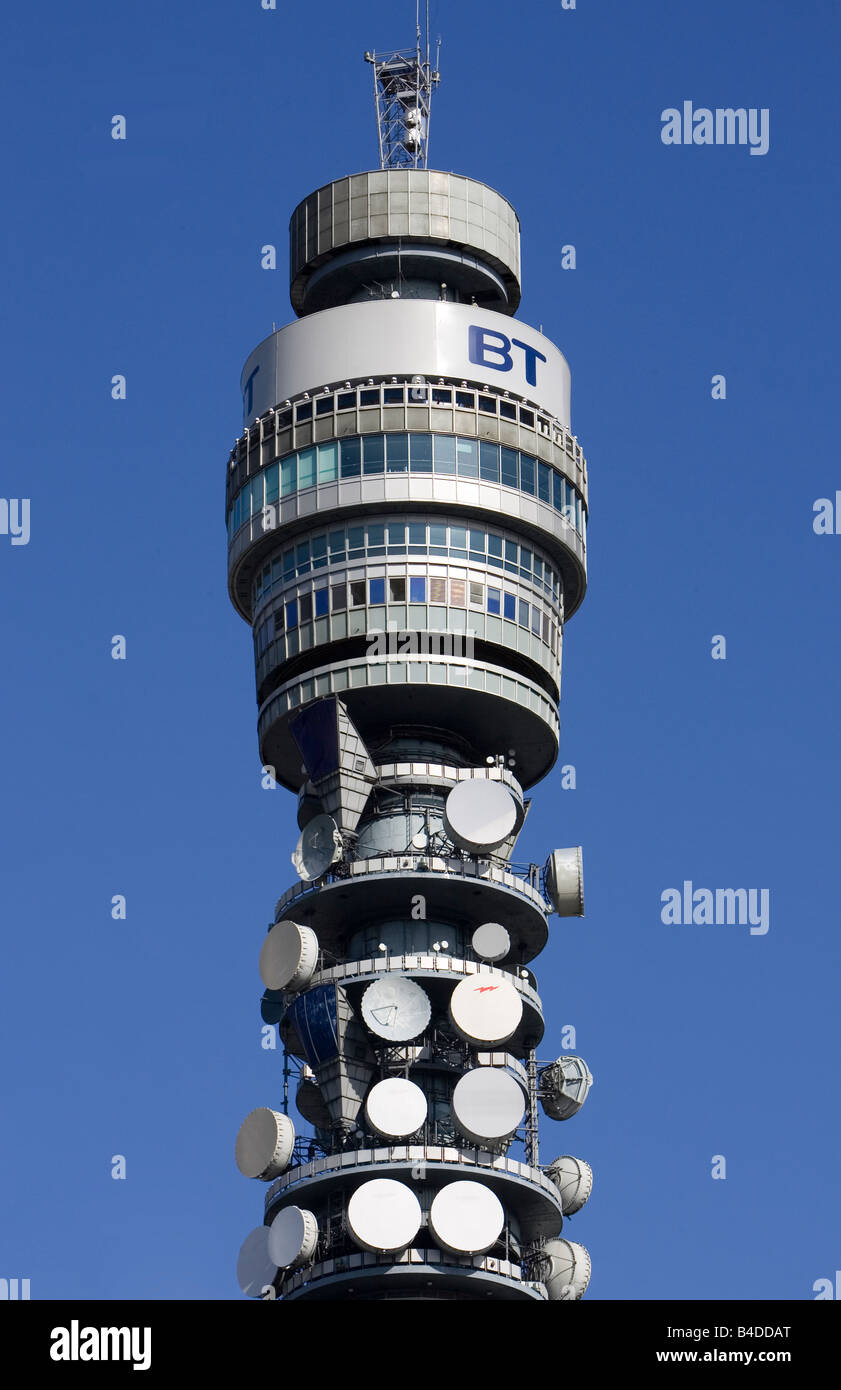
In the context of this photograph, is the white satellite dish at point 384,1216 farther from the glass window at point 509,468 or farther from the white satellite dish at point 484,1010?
the glass window at point 509,468

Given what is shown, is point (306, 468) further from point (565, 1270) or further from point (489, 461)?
point (565, 1270)

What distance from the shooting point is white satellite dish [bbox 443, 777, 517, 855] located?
118688 mm

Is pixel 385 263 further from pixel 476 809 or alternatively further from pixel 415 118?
pixel 476 809

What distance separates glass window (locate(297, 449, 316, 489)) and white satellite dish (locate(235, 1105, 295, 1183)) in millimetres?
30450

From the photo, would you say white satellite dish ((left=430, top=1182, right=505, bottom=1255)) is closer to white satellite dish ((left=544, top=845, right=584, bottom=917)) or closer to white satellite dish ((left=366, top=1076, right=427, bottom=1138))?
white satellite dish ((left=366, top=1076, right=427, bottom=1138))

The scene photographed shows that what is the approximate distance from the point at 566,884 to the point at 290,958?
44.6ft

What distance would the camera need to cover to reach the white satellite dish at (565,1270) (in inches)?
4611

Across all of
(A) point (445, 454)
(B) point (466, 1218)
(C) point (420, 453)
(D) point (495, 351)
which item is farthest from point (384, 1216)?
(D) point (495, 351)

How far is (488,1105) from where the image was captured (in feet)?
371

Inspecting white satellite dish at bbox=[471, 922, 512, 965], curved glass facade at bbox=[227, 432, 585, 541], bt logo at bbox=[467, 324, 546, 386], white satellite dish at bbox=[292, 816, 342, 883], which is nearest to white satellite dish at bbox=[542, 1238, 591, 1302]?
white satellite dish at bbox=[471, 922, 512, 965]

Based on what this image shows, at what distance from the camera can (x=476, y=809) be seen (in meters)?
119
